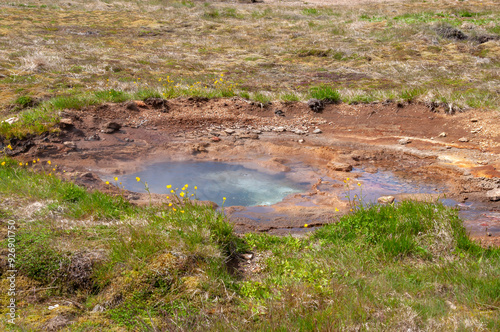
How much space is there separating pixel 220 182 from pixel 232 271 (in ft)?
9.99

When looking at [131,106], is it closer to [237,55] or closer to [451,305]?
[451,305]

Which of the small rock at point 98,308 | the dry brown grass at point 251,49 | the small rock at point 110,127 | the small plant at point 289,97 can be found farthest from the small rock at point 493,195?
the small rock at point 110,127

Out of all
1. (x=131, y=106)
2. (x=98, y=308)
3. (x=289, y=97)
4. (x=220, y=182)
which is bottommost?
(x=220, y=182)

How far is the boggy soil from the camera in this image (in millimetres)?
6504

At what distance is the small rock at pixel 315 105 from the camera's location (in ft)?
33.9

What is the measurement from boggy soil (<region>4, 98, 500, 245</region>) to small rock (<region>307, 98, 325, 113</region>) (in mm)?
95

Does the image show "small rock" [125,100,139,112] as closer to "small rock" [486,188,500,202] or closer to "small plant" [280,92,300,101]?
"small plant" [280,92,300,101]

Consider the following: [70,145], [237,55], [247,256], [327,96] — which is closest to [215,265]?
[247,256]

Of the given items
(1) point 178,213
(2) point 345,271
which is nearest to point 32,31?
(1) point 178,213

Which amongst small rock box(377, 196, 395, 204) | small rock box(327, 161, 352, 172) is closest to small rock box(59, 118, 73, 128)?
small rock box(327, 161, 352, 172)

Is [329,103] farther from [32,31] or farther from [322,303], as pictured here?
[32,31]

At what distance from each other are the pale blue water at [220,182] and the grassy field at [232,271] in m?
1.54

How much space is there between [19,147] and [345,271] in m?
6.87

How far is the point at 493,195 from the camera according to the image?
6.20 meters
